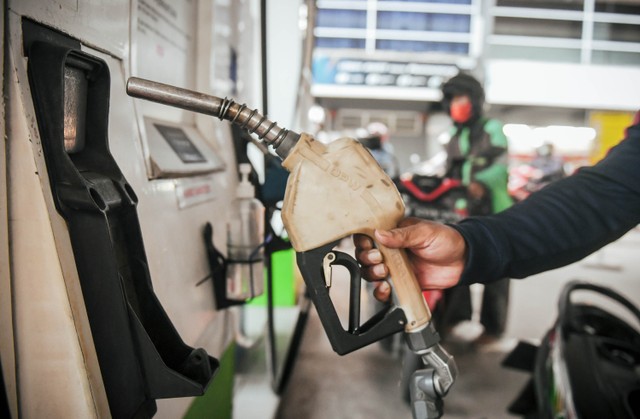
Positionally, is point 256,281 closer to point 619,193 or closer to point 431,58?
point 619,193

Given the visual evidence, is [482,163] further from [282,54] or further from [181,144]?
[181,144]

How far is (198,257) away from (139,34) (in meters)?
0.58

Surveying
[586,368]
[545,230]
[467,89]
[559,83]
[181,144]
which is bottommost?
[586,368]

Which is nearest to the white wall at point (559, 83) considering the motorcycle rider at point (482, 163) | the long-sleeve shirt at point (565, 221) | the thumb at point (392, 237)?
the motorcycle rider at point (482, 163)

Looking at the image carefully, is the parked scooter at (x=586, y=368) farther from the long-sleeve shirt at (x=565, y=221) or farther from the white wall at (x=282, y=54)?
the white wall at (x=282, y=54)

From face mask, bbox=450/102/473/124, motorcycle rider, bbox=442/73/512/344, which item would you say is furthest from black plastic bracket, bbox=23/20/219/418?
face mask, bbox=450/102/473/124

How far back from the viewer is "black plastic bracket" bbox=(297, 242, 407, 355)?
0.75 meters

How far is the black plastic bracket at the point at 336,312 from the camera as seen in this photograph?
0.75m

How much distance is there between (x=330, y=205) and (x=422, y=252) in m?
0.33

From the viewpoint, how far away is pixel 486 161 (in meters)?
2.97

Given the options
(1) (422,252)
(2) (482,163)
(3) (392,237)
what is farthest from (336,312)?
(2) (482,163)

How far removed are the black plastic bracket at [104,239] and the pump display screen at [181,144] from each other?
0.40 m

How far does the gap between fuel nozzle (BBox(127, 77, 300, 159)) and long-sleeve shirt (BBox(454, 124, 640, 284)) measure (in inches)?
18.7

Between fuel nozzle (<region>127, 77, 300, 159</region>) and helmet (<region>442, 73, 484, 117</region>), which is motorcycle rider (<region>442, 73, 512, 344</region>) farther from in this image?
fuel nozzle (<region>127, 77, 300, 159</region>)
